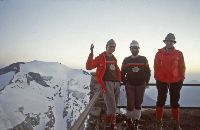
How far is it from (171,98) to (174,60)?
91cm

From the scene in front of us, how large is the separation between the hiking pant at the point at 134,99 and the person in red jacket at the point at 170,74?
0.53 m

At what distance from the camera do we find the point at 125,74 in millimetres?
7027

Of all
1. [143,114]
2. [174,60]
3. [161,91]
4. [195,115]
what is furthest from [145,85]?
[195,115]

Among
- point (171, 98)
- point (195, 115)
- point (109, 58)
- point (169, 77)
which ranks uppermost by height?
point (109, 58)

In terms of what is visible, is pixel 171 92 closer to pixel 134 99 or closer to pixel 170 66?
pixel 170 66

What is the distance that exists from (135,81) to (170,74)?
85 cm

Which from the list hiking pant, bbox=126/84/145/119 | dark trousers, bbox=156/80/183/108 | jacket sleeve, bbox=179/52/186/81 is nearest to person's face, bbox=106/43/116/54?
hiking pant, bbox=126/84/145/119

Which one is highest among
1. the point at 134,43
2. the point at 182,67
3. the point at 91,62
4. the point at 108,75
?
the point at 134,43

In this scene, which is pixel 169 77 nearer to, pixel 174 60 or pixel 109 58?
pixel 174 60

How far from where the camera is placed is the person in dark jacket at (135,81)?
22.1 feet

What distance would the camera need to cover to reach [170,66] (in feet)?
22.5

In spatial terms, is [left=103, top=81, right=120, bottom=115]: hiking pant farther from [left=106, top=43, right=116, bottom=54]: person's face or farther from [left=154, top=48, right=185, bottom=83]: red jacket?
[left=154, top=48, right=185, bottom=83]: red jacket

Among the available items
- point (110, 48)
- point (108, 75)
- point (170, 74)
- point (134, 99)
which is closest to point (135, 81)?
point (134, 99)

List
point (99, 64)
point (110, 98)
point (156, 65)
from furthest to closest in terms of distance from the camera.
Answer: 1. point (156, 65)
2. point (99, 64)
3. point (110, 98)
